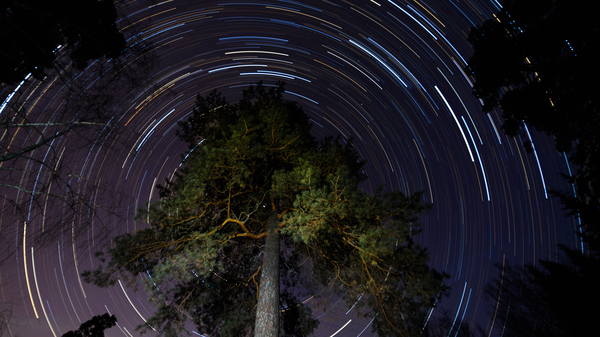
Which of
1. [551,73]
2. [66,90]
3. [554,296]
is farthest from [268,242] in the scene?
[554,296]

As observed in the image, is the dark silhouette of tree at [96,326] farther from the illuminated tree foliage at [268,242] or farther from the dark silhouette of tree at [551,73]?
the dark silhouette of tree at [551,73]

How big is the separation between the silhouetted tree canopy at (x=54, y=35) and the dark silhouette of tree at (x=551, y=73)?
769cm

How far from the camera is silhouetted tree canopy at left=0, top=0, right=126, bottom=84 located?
2607 millimetres

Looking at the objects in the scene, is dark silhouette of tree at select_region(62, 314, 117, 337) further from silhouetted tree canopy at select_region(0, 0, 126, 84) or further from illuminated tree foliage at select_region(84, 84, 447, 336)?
silhouetted tree canopy at select_region(0, 0, 126, 84)

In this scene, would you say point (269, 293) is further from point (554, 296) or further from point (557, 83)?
point (554, 296)

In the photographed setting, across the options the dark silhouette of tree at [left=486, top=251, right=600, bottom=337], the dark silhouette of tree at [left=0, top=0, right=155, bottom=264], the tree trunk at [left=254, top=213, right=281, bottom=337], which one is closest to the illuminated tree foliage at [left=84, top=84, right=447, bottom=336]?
the tree trunk at [left=254, top=213, right=281, bottom=337]

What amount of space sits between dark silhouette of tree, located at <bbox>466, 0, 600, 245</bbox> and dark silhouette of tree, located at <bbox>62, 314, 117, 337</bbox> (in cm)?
2204

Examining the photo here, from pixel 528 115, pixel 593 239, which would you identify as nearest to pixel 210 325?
pixel 528 115

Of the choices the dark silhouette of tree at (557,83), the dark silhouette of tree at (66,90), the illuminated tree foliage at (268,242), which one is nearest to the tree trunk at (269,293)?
the illuminated tree foliage at (268,242)

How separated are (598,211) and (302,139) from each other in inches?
301

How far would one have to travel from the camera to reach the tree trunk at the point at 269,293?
193 inches

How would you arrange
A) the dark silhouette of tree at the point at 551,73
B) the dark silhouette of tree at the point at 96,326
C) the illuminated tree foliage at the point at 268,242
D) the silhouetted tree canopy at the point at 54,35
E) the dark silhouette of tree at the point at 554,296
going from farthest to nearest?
the dark silhouette of tree at the point at 96,326, the dark silhouette of tree at the point at 554,296, the illuminated tree foliage at the point at 268,242, the dark silhouette of tree at the point at 551,73, the silhouetted tree canopy at the point at 54,35

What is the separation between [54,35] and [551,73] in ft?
29.6

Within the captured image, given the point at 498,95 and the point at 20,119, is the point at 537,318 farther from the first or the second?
the point at 20,119
